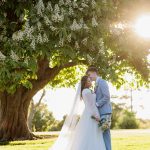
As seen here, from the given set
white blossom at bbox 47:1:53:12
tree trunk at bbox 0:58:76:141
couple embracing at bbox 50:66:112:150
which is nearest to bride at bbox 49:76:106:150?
couple embracing at bbox 50:66:112:150

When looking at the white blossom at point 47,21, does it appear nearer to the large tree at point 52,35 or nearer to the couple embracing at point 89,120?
the large tree at point 52,35

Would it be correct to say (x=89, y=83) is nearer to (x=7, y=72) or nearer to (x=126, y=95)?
(x=7, y=72)

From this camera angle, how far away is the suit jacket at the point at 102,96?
1182 centimetres

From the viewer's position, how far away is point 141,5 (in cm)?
1725

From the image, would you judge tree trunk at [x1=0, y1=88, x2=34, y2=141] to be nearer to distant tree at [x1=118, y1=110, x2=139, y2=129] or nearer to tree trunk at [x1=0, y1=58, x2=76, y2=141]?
tree trunk at [x1=0, y1=58, x2=76, y2=141]

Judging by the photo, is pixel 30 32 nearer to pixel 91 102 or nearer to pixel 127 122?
pixel 91 102

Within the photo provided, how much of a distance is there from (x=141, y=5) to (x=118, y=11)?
145 cm

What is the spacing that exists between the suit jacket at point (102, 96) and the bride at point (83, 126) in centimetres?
12

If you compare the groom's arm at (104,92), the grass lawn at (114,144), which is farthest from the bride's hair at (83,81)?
the grass lawn at (114,144)

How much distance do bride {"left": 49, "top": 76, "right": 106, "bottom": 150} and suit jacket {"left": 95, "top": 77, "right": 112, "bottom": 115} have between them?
12 centimetres

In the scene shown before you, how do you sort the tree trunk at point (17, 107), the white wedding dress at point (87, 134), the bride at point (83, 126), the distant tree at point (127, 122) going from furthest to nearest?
the distant tree at point (127, 122) → the tree trunk at point (17, 107) → the white wedding dress at point (87, 134) → the bride at point (83, 126)

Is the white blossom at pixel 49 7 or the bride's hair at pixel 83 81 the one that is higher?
the white blossom at pixel 49 7

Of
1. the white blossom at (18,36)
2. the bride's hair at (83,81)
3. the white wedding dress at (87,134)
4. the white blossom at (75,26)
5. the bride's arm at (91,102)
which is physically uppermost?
the white blossom at (75,26)

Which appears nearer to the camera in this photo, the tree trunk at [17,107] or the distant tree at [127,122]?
the tree trunk at [17,107]
